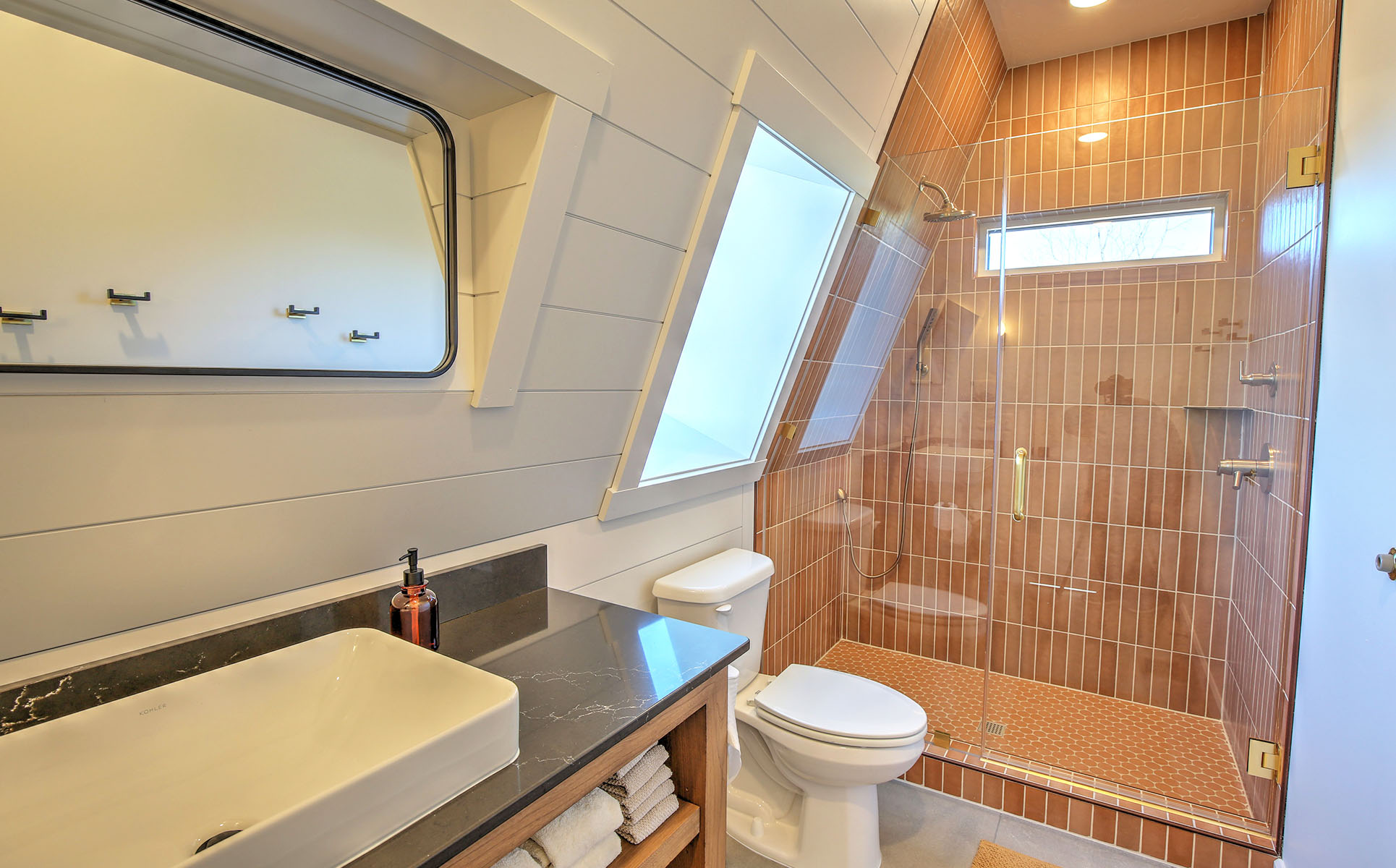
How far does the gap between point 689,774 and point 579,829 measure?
27 centimetres

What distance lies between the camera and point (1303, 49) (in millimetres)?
2031

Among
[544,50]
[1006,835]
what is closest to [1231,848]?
[1006,835]

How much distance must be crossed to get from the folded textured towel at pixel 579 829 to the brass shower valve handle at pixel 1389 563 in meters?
1.36

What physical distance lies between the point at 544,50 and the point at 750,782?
196 cm

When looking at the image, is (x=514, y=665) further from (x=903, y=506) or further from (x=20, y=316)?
(x=903, y=506)

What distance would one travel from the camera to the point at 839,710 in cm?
190

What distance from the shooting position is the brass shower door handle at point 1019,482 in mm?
2600

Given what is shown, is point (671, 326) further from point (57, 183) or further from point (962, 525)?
point (962, 525)

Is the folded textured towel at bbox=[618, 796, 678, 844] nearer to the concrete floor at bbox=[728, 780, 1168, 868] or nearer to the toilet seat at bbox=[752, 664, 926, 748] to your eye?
the toilet seat at bbox=[752, 664, 926, 748]

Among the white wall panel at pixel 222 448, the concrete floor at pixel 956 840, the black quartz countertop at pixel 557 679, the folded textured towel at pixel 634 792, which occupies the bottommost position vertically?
the concrete floor at pixel 956 840

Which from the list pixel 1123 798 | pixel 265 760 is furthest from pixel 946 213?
pixel 265 760

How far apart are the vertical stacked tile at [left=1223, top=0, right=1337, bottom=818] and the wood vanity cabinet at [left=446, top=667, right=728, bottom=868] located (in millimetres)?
1645

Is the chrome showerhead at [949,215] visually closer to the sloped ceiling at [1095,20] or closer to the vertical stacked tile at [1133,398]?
the vertical stacked tile at [1133,398]

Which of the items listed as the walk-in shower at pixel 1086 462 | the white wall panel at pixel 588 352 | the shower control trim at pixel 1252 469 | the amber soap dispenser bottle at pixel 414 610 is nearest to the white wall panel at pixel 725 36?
the white wall panel at pixel 588 352
